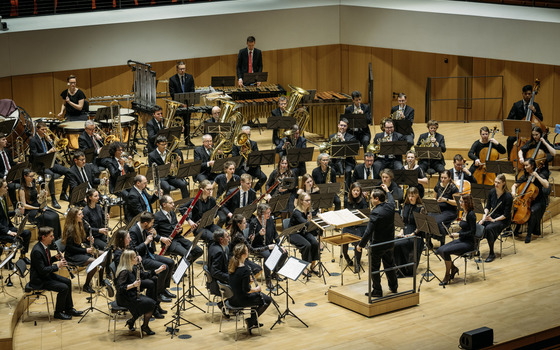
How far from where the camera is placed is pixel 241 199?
11359 mm

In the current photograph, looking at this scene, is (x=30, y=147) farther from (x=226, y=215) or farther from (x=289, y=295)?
(x=289, y=295)

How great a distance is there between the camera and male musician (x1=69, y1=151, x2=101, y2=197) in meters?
11.5

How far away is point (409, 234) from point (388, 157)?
7.22 ft

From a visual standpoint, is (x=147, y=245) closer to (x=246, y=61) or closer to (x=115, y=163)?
(x=115, y=163)

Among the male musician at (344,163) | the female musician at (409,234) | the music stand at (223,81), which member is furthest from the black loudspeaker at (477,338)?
the music stand at (223,81)

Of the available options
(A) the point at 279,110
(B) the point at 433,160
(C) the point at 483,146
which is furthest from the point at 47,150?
(C) the point at 483,146

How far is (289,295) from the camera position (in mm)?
9938

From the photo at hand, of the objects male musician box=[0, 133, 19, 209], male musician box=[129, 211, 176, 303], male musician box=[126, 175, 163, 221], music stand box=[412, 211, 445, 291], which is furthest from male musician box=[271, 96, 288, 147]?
male musician box=[129, 211, 176, 303]

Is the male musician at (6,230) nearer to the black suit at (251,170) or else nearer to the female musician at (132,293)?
the female musician at (132,293)

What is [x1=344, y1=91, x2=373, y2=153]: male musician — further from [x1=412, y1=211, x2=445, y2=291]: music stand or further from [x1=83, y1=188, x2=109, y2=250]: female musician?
[x1=83, y1=188, x2=109, y2=250]: female musician

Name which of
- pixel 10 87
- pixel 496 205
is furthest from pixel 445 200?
pixel 10 87

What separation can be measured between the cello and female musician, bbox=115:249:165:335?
5.75m

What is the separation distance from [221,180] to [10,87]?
5274 millimetres

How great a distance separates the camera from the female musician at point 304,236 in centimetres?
1053
